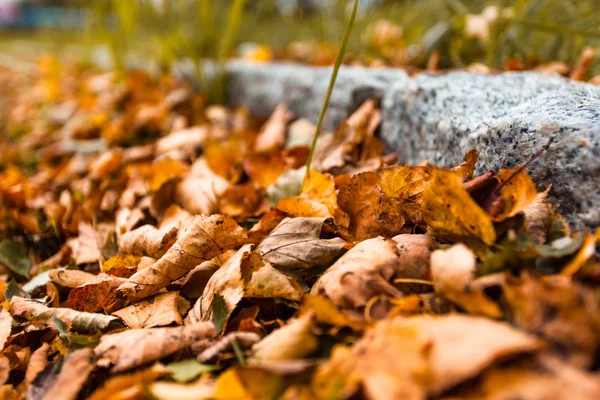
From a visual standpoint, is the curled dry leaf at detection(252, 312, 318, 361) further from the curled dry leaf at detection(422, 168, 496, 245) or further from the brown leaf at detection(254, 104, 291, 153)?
the brown leaf at detection(254, 104, 291, 153)

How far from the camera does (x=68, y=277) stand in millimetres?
951

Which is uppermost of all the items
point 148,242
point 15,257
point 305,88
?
point 305,88

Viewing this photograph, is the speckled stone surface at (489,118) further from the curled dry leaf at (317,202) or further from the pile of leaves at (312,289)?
the curled dry leaf at (317,202)

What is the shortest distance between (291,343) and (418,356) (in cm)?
18

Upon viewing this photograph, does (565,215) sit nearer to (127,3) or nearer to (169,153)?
(169,153)

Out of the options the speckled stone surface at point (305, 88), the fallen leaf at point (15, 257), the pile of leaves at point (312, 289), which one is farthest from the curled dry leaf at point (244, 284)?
the speckled stone surface at point (305, 88)

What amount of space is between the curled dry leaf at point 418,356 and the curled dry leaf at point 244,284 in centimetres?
19

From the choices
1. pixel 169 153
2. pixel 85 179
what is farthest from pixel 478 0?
pixel 85 179

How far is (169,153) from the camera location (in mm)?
1635

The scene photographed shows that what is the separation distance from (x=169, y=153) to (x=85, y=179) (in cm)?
29

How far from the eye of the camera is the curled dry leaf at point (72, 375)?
66 centimetres

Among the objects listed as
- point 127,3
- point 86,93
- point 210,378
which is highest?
point 127,3

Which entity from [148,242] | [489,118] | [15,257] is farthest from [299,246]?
[15,257]

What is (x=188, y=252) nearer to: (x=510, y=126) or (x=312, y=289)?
(x=312, y=289)
